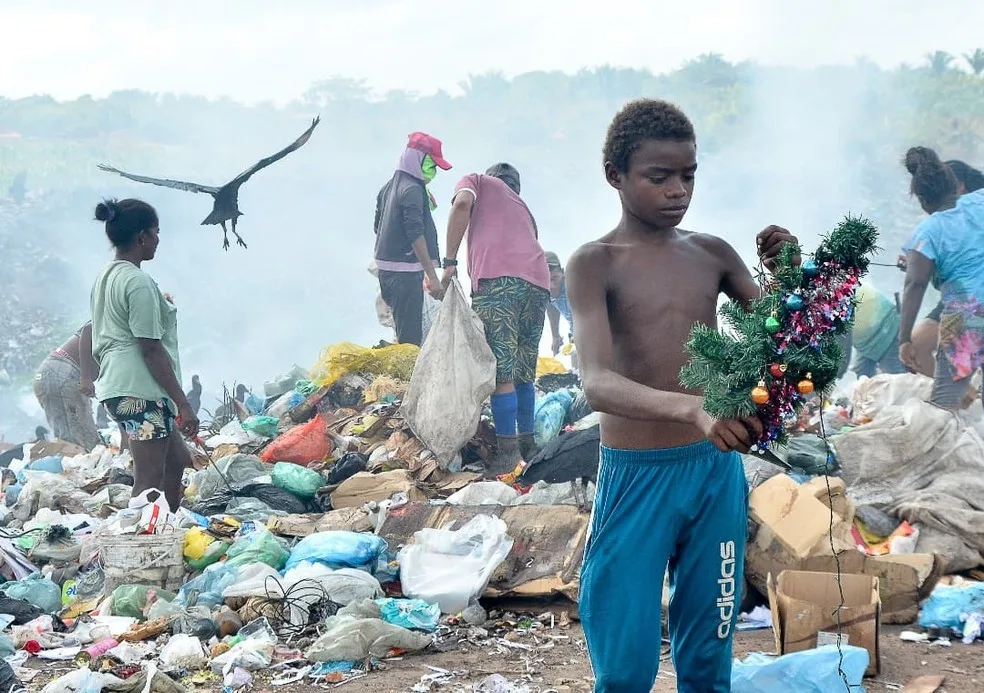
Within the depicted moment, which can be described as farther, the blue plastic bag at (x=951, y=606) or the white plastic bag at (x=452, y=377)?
the white plastic bag at (x=452, y=377)

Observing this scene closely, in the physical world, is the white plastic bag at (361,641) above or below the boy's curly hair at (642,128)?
below

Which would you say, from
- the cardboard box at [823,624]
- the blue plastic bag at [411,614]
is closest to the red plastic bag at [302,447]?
the blue plastic bag at [411,614]

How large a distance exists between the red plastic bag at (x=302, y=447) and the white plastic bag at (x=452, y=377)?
44.3 inches

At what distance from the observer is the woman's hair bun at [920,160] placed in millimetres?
6375

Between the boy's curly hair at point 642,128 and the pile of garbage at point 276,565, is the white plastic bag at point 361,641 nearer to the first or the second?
the pile of garbage at point 276,565

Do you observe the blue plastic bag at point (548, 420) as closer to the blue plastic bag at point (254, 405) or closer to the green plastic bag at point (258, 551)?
the green plastic bag at point (258, 551)

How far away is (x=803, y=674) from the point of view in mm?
3469

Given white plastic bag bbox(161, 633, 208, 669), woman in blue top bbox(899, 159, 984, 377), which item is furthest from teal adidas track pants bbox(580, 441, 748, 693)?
woman in blue top bbox(899, 159, 984, 377)

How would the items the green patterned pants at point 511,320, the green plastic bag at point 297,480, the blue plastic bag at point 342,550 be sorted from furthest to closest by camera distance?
the green patterned pants at point 511,320 < the green plastic bag at point 297,480 < the blue plastic bag at point 342,550

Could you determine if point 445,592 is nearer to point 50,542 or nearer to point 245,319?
point 50,542

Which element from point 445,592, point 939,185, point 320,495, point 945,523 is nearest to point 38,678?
point 445,592

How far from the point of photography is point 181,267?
26031 millimetres

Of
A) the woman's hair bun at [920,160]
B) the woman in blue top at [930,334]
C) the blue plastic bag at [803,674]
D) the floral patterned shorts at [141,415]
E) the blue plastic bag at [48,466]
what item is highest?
the woman's hair bun at [920,160]

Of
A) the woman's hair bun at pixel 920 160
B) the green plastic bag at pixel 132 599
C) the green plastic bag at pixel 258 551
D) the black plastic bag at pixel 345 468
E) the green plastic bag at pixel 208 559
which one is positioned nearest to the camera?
the green plastic bag at pixel 132 599
